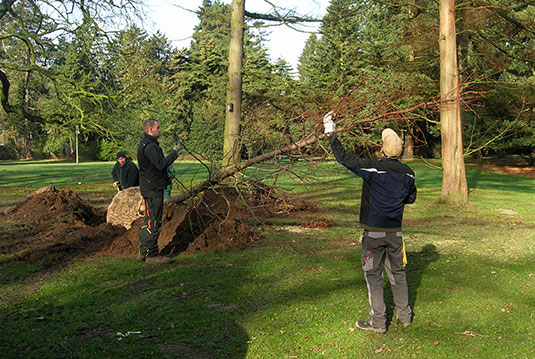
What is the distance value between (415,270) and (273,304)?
92.1 inches

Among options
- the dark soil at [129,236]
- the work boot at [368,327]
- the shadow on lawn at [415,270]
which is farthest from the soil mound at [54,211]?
the work boot at [368,327]

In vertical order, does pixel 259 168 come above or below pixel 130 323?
above

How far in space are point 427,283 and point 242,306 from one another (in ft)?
7.78

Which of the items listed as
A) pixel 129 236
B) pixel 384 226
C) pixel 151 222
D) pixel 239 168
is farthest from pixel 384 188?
pixel 129 236

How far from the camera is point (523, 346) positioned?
4.47m

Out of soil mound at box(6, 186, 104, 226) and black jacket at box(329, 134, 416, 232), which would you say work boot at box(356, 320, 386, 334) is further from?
soil mound at box(6, 186, 104, 226)

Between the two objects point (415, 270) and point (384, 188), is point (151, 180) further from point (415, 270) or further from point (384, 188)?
point (415, 270)

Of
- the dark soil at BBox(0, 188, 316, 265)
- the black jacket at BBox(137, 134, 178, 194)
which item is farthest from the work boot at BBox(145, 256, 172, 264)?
the black jacket at BBox(137, 134, 178, 194)

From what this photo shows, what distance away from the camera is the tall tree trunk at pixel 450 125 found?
14.8 metres

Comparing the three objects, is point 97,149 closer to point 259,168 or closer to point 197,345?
point 259,168

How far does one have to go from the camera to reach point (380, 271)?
195 inches

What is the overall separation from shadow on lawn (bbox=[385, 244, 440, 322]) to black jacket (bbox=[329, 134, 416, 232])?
1081 millimetres

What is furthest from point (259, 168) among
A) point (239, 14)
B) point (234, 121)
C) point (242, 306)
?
point (239, 14)

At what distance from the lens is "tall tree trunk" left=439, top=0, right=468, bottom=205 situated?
581 inches
